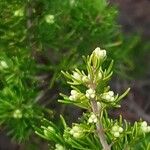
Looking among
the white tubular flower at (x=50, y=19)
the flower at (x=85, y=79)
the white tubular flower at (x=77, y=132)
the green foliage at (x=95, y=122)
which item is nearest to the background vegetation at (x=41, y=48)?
the white tubular flower at (x=50, y=19)

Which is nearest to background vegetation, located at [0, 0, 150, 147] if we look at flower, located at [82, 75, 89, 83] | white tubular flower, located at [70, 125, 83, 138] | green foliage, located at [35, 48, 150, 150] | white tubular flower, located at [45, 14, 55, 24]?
white tubular flower, located at [45, 14, 55, 24]

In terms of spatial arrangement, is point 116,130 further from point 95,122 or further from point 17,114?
point 17,114

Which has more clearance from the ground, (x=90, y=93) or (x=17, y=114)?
(x=90, y=93)

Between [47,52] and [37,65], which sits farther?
[47,52]

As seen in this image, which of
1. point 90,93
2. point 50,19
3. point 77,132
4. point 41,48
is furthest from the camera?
point 41,48

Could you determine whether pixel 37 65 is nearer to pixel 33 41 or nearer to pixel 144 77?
pixel 33 41

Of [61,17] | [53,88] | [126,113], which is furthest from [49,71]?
[126,113]

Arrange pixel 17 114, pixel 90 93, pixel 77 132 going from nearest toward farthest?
1. pixel 90 93
2. pixel 77 132
3. pixel 17 114

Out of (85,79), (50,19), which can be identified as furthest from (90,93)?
(50,19)

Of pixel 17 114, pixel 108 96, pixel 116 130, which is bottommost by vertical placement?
pixel 17 114

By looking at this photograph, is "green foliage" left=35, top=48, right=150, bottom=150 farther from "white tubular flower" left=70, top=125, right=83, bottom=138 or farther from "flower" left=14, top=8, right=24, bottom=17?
"flower" left=14, top=8, right=24, bottom=17

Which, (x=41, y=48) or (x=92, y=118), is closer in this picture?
(x=92, y=118)
